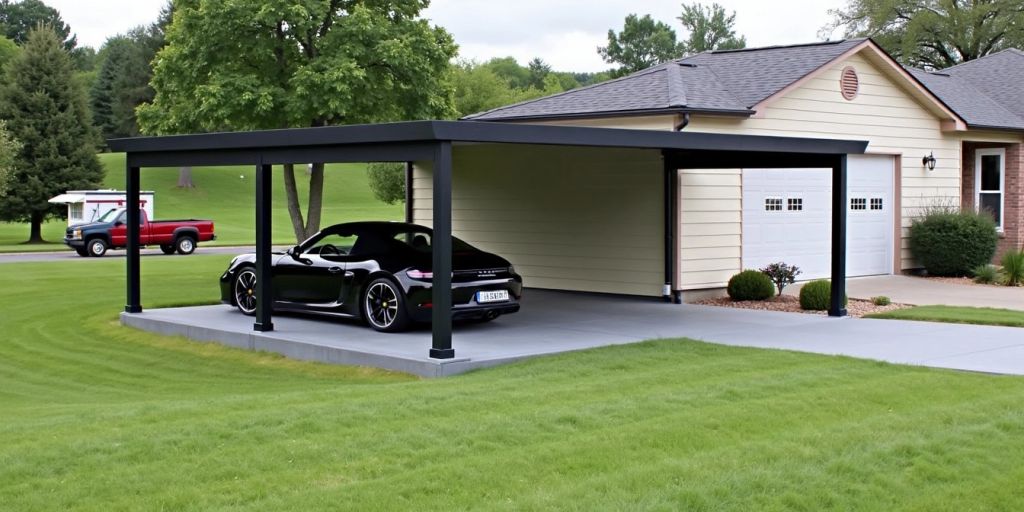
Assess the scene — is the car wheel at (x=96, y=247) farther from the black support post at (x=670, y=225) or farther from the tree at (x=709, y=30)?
the tree at (x=709, y=30)

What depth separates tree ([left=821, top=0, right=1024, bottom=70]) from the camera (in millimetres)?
47031

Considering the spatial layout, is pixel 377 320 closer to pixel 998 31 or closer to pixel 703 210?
pixel 703 210

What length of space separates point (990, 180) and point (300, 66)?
13.9 meters

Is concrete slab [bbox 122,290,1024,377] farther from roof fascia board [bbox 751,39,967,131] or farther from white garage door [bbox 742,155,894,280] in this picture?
roof fascia board [bbox 751,39,967,131]

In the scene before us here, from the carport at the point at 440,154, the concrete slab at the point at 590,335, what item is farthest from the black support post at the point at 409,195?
the concrete slab at the point at 590,335

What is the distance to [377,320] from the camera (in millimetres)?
12820

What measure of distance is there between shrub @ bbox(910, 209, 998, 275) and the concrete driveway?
57 centimetres

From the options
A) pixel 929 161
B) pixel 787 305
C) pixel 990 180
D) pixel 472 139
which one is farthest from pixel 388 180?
pixel 472 139

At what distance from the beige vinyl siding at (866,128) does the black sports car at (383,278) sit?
14.2 feet

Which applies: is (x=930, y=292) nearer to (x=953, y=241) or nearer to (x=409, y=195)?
(x=953, y=241)

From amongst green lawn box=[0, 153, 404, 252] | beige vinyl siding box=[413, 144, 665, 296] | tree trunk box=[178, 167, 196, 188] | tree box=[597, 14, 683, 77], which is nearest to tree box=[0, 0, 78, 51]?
green lawn box=[0, 153, 404, 252]

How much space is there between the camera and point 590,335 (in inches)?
496

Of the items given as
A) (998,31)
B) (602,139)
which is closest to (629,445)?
(602,139)

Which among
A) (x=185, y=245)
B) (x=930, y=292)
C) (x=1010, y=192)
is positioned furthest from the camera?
(x=185, y=245)
